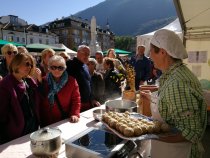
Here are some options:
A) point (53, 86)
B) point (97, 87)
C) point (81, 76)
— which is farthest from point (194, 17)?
point (53, 86)

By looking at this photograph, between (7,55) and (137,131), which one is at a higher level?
(7,55)

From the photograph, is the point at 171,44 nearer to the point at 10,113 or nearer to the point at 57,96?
the point at 57,96

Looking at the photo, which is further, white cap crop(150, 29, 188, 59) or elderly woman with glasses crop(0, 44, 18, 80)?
elderly woman with glasses crop(0, 44, 18, 80)

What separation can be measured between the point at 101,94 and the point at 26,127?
5.85 ft

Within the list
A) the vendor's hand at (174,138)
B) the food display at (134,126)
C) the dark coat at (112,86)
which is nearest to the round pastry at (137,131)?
the food display at (134,126)

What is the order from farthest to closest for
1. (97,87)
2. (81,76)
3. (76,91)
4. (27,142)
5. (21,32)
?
1. (21,32)
2. (97,87)
3. (81,76)
4. (76,91)
5. (27,142)

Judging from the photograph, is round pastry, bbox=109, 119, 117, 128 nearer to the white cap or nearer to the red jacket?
the white cap

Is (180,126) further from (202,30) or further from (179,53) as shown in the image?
(202,30)

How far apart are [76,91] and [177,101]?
4.56ft

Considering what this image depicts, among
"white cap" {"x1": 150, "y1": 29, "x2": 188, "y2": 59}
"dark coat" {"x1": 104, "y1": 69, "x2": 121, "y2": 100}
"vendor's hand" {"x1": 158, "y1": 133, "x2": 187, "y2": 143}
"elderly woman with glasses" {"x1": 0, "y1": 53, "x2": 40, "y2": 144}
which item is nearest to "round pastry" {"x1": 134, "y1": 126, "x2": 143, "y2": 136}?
"vendor's hand" {"x1": 158, "y1": 133, "x2": 187, "y2": 143}

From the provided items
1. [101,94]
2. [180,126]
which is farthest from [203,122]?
[101,94]

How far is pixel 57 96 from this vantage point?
7.50 ft

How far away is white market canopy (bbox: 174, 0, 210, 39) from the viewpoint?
3.48 meters

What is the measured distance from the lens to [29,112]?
2096 mm
